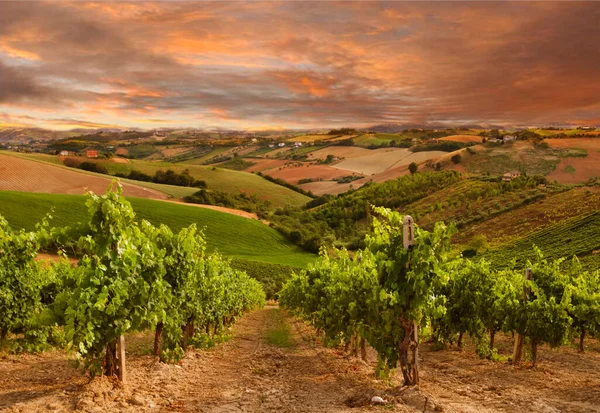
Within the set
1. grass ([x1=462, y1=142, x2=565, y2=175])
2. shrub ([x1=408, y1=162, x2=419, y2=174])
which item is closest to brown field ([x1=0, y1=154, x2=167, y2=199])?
shrub ([x1=408, y1=162, x2=419, y2=174])

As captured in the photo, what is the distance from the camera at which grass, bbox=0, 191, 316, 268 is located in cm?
6738

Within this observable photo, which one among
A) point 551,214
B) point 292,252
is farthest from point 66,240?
point 551,214

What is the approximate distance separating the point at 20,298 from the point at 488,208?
9704 centimetres

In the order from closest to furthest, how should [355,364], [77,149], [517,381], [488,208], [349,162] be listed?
[517,381]
[355,364]
[488,208]
[349,162]
[77,149]

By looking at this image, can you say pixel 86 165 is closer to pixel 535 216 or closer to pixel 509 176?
pixel 535 216

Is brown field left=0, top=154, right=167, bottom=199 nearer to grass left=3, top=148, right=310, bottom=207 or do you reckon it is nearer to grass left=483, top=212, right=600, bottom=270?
grass left=3, top=148, right=310, bottom=207

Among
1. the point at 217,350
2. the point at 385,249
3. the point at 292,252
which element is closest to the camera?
the point at 385,249

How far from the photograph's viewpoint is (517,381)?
42.1ft

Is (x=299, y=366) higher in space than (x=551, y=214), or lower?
lower

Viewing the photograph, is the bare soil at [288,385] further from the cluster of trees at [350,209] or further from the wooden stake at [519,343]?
the cluster of trees at [350,209]

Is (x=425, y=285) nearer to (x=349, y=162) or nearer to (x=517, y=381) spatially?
(x=517, y=381)

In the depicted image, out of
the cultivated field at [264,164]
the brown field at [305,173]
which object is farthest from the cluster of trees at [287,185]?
the cultivated field at [264,164]

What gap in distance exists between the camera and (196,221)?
258 feet

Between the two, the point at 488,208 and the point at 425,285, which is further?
the point at 488,208
